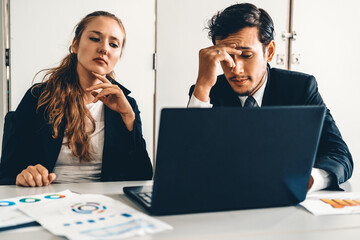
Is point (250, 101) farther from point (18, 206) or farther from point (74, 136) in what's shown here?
point (18, 206)

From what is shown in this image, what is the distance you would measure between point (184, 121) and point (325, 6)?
2.80m

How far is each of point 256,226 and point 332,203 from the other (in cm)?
28

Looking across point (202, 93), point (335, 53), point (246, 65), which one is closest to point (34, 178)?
point (202, 93)

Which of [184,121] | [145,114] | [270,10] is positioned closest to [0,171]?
[184,121]

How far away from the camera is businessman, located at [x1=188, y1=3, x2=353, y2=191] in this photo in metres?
1.54

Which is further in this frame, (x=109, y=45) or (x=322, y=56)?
(x=322, y=56)

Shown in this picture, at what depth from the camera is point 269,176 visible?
83 cm

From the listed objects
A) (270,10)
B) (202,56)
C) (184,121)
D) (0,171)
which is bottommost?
(0,171)

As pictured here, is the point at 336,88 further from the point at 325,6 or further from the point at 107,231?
the point at 107,231

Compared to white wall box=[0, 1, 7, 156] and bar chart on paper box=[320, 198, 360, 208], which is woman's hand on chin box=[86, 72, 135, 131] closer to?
bar chart on paper box=[320, 198, 360, 208]

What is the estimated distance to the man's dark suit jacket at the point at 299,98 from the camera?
1.25 metres

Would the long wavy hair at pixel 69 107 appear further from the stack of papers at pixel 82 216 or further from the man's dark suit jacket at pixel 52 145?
the stack of papers at pixel 82 216

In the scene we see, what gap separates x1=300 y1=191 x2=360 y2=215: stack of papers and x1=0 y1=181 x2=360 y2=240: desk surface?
3 cm

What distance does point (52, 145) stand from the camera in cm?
154
